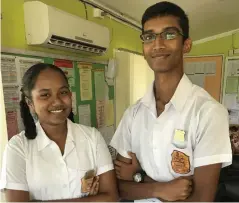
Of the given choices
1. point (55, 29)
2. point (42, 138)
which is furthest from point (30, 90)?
point (55, 29)

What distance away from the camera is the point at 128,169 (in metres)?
1.31

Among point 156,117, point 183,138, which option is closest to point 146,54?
point 156,117

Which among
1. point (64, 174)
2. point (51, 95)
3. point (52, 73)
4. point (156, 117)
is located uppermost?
point (52, 73)

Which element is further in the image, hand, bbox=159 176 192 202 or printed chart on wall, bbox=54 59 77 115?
printed chart on wall, bbox=54 59 77 115

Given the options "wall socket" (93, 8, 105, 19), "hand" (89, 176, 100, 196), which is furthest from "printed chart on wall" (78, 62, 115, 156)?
"hand" (89, 176, 100, 196)

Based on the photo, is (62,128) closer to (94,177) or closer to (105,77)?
(94,177)

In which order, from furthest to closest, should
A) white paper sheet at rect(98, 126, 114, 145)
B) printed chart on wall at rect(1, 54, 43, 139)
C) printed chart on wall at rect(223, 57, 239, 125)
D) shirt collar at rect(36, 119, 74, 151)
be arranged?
printed chart on wall at rect(223, 57, 239, 125) < white paper sheet at rect(98, 126, 114, 145) < printed chart on wall at rect(1, 54, 43, 139) < shirt collar at rect(36, 119, 74, 151)

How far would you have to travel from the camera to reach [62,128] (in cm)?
126

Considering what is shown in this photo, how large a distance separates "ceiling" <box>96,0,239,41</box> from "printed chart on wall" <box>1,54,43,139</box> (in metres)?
1.11

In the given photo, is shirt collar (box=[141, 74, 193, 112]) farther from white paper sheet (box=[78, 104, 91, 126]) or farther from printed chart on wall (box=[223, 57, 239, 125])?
printed chart on wall (box=[223, 57, 239, 125])

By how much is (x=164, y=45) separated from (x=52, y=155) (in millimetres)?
737

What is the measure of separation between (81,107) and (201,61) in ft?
9.41

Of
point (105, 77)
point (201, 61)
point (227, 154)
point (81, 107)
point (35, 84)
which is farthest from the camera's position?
point (201, 61)

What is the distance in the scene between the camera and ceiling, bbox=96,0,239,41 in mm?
2412
